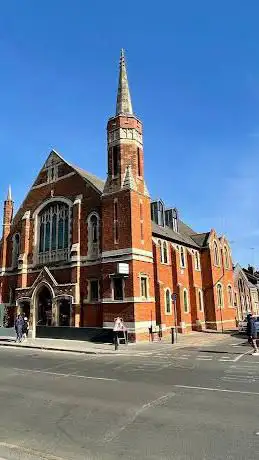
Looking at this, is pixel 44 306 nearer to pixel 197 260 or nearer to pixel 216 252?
pixel 197 260

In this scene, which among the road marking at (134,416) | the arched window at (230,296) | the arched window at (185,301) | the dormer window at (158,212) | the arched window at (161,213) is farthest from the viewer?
the arched window at (230,296)

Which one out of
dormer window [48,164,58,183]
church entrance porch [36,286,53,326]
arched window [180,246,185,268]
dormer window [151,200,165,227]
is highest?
dormer window [48,164,58,183]

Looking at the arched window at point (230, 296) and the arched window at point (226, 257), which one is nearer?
the arched window at point (230, 296)

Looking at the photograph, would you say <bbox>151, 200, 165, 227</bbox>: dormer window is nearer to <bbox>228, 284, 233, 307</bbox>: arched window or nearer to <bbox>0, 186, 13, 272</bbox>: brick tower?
<bbox>228, 284, 233, 307</bbox>: arched window

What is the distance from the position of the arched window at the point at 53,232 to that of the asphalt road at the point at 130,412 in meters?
17.8

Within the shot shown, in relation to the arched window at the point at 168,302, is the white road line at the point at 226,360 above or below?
below

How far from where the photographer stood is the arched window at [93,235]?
29597 millimetres

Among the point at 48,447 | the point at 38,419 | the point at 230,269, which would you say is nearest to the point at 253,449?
the point at 48,447

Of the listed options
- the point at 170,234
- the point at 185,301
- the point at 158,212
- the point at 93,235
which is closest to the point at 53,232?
the point at 93,235

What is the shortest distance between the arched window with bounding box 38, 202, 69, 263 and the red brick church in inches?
3.6

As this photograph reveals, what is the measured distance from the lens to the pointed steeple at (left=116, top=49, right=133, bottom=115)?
1243 inches

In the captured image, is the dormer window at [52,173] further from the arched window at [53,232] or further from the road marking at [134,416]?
the road marking at [134,416]

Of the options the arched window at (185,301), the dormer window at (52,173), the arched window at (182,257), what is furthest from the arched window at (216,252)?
the dormer window at (52,173)

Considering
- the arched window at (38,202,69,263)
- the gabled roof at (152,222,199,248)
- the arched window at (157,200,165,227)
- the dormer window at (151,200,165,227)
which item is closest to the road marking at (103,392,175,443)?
the gabled roof at (152,222,199,248)
